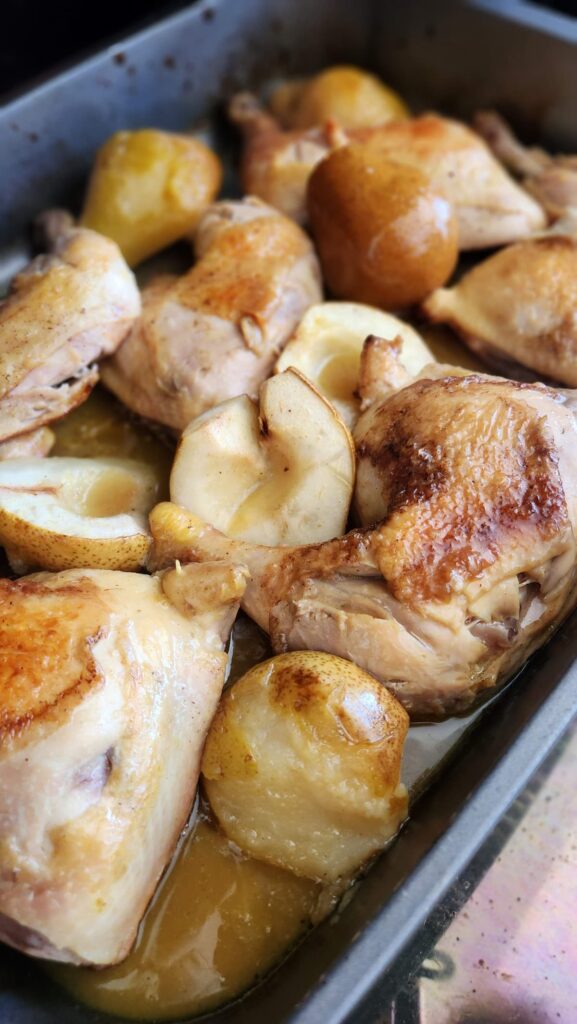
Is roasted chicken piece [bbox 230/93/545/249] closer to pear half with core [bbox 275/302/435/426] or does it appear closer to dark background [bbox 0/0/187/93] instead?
pear half with core [bbox 275/302/435/426]

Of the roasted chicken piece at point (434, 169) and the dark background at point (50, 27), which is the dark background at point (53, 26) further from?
the roasted chicken piece at point (434, 169)

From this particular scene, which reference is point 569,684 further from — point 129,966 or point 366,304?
point 366,304

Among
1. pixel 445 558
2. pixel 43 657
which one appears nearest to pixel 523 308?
pixel 445 558

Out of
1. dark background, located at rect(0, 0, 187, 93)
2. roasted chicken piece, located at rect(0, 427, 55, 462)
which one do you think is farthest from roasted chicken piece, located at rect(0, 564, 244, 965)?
dark background, located at rect(0, 0, 187, 93)

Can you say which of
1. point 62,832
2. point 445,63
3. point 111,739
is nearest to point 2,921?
point 62,832

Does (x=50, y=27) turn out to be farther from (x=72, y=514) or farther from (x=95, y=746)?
(x=95, y=746)
